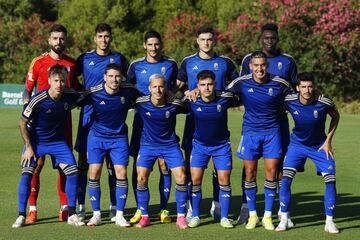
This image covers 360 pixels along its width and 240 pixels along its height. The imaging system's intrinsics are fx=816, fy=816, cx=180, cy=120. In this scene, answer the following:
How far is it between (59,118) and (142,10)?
36.1m

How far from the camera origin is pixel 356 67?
38469 millimetres

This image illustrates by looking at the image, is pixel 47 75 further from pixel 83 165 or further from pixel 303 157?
pixel 303 157

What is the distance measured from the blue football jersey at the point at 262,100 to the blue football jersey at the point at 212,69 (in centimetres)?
41

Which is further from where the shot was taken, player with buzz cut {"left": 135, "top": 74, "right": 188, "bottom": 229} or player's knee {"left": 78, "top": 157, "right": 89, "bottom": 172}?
player's knee {"left": 78, "top": 157, "right": 89, "bottom": 172}

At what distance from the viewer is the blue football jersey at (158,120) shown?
9914 millimetres

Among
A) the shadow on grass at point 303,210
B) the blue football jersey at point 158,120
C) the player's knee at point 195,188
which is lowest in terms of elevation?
the shadow on grass at point 303,210

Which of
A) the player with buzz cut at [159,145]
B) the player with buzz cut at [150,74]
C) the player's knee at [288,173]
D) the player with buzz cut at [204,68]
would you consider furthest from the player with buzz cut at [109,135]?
the player's knee at [288,173]

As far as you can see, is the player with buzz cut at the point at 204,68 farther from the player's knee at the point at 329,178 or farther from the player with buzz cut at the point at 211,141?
the player's knee at the point at 329,178

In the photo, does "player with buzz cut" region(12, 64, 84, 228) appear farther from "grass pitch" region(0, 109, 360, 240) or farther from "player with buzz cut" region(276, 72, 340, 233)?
"player with buzz cut" region(276, 72, 340, 233)

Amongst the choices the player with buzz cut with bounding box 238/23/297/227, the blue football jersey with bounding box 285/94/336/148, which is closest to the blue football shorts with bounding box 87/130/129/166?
the player with buzz cut with bounding box 238/23/297/227

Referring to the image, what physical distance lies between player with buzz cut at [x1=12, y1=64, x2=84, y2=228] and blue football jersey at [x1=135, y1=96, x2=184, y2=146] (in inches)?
33.9

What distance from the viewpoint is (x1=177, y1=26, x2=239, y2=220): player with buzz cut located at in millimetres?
10250

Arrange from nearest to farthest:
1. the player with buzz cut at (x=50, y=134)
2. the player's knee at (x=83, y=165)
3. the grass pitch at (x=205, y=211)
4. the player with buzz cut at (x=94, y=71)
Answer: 1. the grass pitch at (x=205, y=211)
2. the player with buzz cut at (x=50, y=134)
3. the player with buzz cut at (x=94, y=71)
4. the player's knee at (x=83, y=165)

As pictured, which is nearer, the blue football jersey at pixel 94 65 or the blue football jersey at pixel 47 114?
the blue football jersey at pixel 47 114
